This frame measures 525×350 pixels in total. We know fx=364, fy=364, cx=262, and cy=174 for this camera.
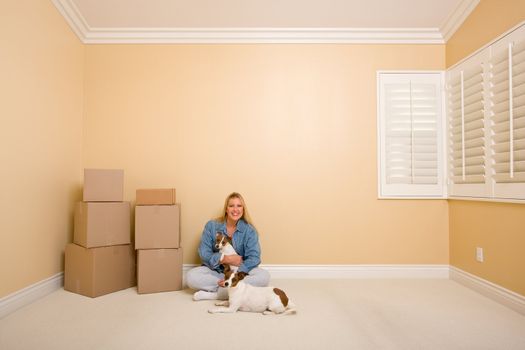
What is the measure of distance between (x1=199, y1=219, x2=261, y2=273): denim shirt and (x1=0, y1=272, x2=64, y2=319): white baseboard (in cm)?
132

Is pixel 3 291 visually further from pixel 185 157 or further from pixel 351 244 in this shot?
pixel 351 244

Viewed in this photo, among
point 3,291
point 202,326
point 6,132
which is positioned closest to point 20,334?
point 3,291

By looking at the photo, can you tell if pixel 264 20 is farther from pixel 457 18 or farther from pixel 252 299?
pixel 252 299

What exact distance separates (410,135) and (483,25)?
1.18 metres

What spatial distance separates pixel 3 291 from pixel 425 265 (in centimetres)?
380

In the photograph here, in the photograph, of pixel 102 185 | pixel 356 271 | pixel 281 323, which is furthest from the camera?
pixel 356 271

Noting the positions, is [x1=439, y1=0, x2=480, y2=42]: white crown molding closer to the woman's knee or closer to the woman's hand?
the woman's hand

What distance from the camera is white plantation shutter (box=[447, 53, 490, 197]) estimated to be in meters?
3.27

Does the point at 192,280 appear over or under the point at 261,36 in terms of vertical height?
under

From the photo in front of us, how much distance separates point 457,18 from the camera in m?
3.61

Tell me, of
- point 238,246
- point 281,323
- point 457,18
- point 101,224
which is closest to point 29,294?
point 101,224

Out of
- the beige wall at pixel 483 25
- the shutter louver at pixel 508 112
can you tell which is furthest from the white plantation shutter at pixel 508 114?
the beige wall at pixel 483 25

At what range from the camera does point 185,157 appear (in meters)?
3.91

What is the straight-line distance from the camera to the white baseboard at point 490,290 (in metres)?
2.79
